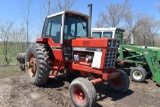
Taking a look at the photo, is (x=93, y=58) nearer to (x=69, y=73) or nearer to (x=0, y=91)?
(x=69, y=73)

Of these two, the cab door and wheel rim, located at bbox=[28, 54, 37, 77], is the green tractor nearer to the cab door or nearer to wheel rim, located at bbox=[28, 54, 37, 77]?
the cab door

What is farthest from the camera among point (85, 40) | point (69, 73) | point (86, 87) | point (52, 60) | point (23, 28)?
point (23, 28)

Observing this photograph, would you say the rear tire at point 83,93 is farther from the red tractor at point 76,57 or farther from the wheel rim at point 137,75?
the wheel rim at point 137,75

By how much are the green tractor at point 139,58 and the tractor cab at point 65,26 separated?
108 inches

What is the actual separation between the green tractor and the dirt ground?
622 mm

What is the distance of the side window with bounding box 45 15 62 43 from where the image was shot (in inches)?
235

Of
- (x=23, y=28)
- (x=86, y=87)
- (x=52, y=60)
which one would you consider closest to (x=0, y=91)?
(x=52, y=60)

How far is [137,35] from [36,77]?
2624cm

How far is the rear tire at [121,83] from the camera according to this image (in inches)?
229

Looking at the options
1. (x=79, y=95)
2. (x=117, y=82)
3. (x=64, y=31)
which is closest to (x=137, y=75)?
(x=117, y=82)

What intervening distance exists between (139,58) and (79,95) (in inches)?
176

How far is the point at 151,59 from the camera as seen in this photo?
24.2 feet

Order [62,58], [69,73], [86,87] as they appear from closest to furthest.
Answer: [86,87] → [62,58] → [69,73]

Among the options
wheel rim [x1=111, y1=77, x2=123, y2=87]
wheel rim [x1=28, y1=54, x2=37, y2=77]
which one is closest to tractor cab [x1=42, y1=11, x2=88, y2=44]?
wheel rim [x1=28, y1=54, x2=37, y2=77]
